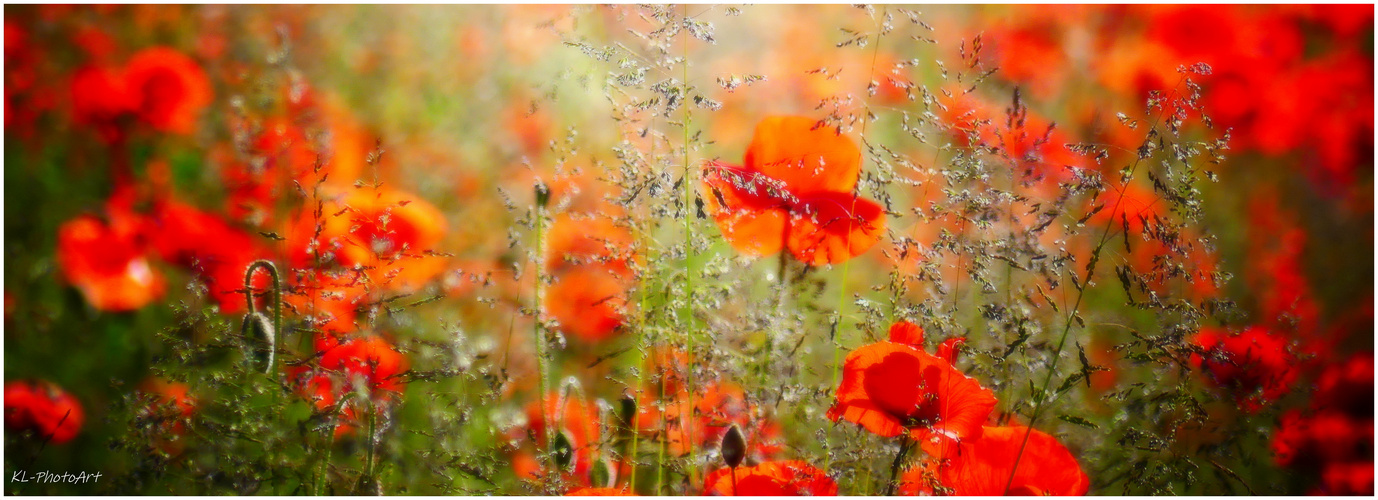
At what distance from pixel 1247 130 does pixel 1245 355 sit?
1.71 ft

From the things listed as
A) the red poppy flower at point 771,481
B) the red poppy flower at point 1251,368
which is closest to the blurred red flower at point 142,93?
the red poppy flower at point 771,481

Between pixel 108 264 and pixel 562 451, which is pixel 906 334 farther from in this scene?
pixel 108 264

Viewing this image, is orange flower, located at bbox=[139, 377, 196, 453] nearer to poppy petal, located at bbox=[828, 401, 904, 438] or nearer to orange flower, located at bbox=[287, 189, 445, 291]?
orange flower, located at bbox=[287, 189, 445, 291]

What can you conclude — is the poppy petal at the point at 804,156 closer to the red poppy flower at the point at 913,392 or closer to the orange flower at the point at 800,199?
the orange flower at the point at 800,199

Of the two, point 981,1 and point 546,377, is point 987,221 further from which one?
point 981,1

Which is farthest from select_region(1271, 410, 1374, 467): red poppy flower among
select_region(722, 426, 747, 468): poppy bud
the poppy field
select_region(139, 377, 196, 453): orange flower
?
select_region(139, 377, 196, 453): orange flower

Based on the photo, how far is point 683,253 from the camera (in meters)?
0.70

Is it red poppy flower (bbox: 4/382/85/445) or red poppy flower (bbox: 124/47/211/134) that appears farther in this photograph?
red poppy flower (bbox: 124/47/211/134)

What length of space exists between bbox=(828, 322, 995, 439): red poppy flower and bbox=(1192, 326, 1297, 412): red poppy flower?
241 millimetres

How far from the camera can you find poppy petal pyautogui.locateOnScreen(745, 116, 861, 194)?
674 mm

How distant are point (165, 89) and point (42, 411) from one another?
438mm

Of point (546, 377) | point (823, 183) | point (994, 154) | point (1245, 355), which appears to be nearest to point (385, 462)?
point (546, 377)

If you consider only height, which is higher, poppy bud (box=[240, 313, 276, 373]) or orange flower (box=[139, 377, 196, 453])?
poppy bud (box=[240, 313, 276, 373])

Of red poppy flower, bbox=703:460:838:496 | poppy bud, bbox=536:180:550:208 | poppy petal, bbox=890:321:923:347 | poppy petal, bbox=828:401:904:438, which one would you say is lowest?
red poppy flower, bbox=703:460:838:496
